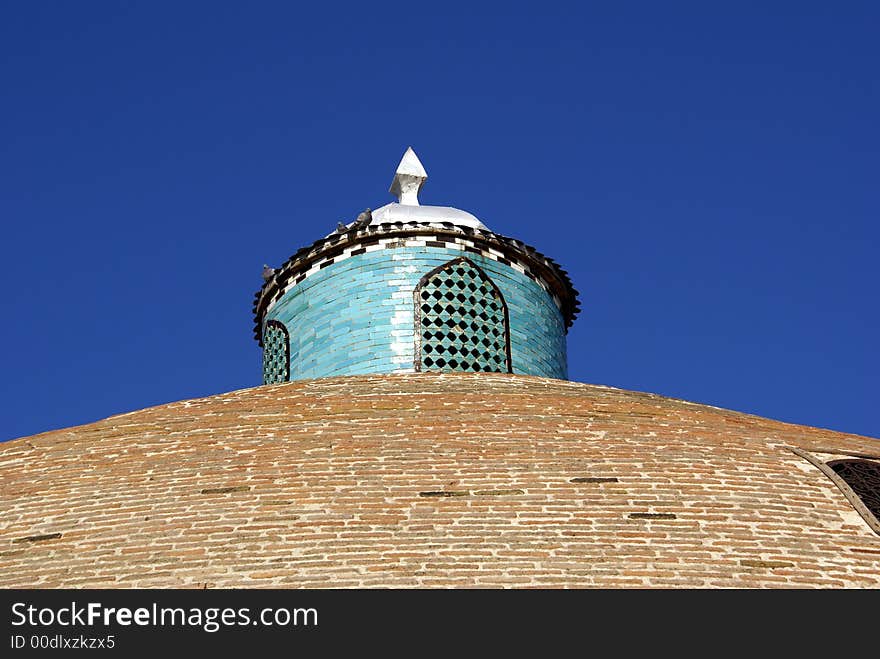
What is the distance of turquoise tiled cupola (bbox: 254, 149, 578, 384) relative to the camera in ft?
54.9

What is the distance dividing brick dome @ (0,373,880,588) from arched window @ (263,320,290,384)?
436 cm

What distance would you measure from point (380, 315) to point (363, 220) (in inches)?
57.7

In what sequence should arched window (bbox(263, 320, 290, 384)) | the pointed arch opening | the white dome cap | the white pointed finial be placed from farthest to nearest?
the white pointed finial < the white dome cap < arched window (bbox(263, 320, 290, 384)) < the pointed arch opening

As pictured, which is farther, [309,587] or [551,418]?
[551,418]

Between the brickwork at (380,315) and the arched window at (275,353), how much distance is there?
3.9 inches

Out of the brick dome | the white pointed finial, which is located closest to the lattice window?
the brick dome

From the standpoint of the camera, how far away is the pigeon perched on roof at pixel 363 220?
17.8m

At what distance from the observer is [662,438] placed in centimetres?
1186

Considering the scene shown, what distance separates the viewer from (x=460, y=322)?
669 inches

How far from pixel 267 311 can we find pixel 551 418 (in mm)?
6784

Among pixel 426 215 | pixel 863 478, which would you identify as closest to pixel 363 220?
pixel 426 215

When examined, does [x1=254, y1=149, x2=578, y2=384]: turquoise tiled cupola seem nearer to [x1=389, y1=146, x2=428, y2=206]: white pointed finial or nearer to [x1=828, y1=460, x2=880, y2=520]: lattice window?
[x1=389, y1=146, x2=428, y2=206]: white pointed finial
